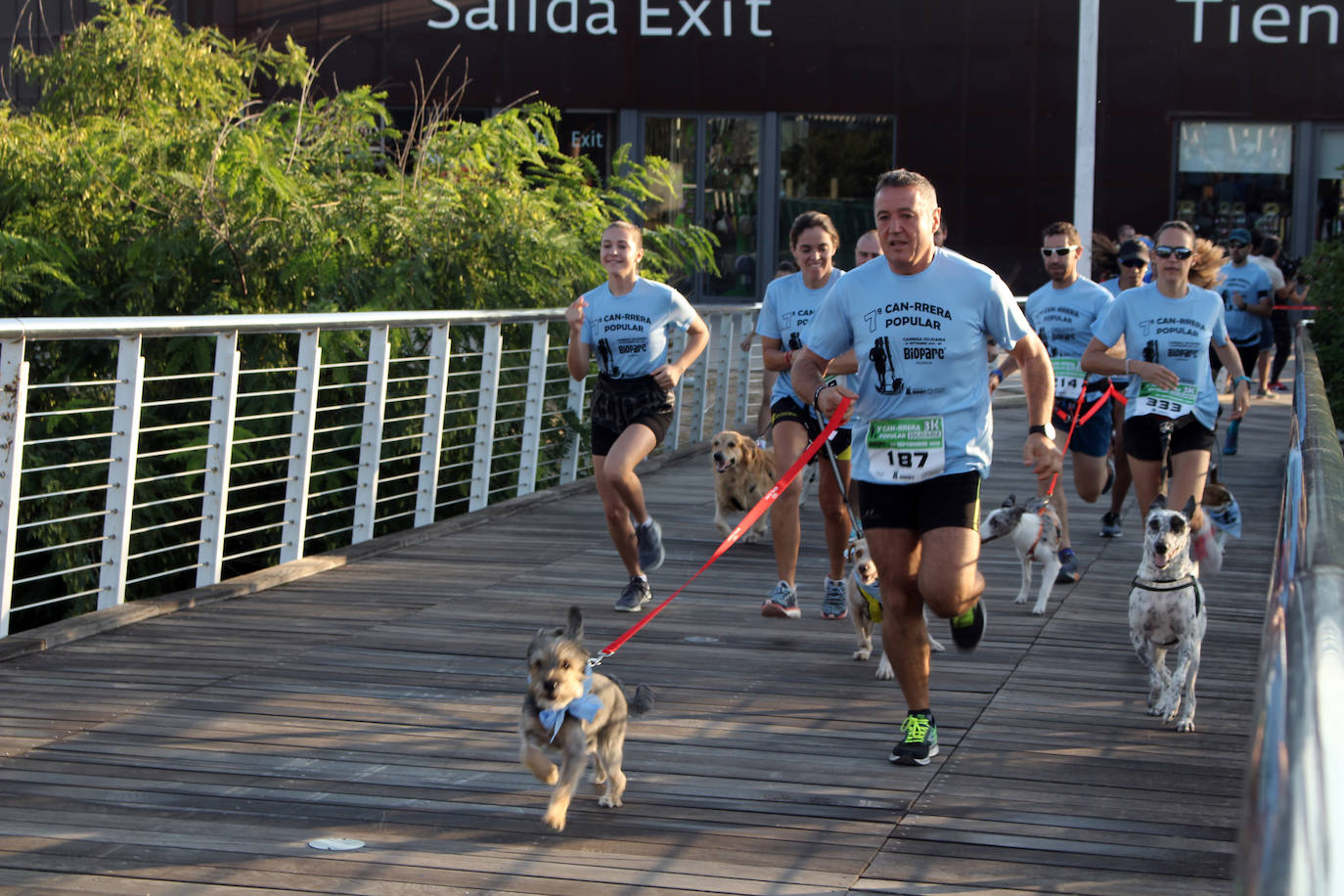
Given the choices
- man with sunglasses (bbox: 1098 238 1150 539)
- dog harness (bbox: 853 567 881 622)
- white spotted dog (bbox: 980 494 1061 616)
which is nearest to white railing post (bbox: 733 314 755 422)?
man with sunglasses (bbox: 1098 238 1150 539)

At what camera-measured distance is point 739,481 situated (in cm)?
1070

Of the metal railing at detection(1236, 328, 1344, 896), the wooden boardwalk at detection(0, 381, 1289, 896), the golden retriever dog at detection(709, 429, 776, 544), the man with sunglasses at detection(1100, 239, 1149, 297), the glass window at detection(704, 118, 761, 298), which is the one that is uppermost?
the glass window at detection(704, 118, 761, 298)

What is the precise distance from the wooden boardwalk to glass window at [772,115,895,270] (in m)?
19.8

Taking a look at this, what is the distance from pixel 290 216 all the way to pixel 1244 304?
970cm

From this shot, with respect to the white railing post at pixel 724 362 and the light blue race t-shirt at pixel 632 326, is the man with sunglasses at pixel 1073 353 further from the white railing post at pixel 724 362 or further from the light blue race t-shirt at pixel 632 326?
the white railing post at pixel 724 362

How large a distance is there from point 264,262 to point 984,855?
9413 millimetres

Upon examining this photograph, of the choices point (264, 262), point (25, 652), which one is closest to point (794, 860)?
point (25, 652)

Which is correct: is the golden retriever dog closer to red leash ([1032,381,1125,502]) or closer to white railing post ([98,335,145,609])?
red leash ([1032,381,1125,502])

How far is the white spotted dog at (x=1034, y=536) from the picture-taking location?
8.30 meters

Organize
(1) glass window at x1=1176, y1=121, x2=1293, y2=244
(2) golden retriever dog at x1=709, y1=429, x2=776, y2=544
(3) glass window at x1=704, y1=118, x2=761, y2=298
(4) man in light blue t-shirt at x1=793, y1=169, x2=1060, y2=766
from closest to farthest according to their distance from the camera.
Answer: (4) man in light blue t-shirt at x1=793, y1=169, x2=1060, y2=766 → (2) golden retriever dog at x1=709, y1=429, x2=776, y2=544 → (1) glass window at x1=1176, y1=121, x2=1293, y2=244 → (3) glass window at x1=704, y1=118, x2=761, y2=298

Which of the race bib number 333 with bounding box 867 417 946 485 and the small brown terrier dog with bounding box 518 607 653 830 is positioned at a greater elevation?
the race bib number 333 with bounding box 867 417 946 485

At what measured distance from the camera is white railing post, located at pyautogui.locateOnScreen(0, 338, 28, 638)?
6730mm

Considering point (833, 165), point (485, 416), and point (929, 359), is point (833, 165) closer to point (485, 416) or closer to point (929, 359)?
point (485, 416)

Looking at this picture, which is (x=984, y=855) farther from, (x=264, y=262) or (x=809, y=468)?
(x=264, y=262)
